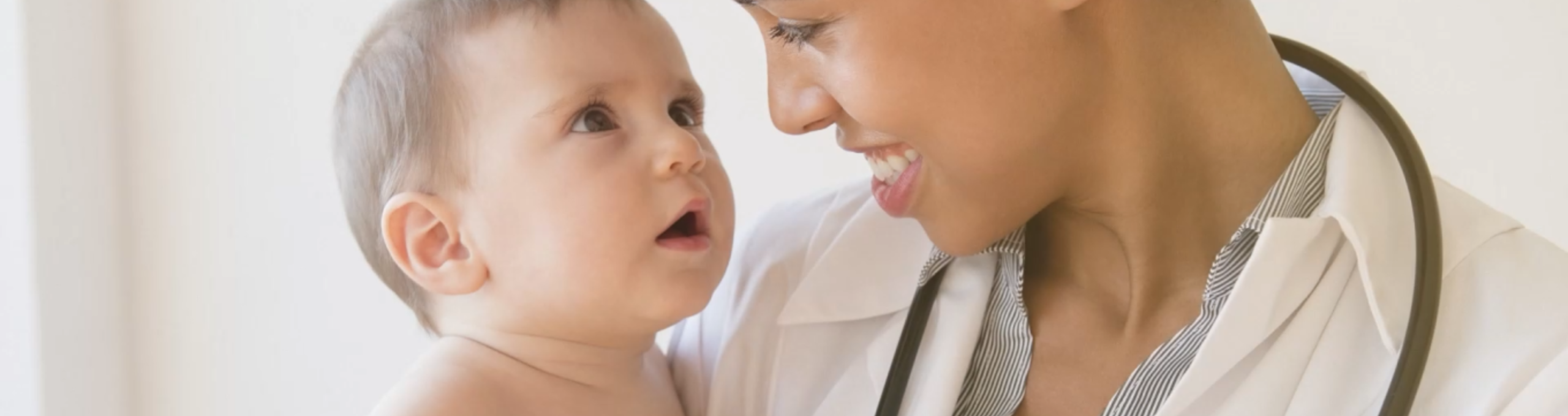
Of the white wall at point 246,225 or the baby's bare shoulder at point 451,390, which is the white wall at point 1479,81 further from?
the white wall at point 246,225

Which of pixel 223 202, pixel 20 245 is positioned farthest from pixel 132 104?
pixel 20 245

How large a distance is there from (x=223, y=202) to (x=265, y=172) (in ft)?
0.33

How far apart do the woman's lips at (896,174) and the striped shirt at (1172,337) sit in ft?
0.44

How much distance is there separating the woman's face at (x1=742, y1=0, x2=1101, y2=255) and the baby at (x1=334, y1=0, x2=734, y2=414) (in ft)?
0.48

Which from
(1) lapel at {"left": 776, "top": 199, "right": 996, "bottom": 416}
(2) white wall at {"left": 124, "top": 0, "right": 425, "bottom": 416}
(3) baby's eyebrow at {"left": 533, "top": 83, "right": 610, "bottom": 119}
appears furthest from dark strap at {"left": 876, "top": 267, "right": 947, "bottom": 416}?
(2) white wall at {"left": 124, "top": 0, "right": 425, "bottom": 416}

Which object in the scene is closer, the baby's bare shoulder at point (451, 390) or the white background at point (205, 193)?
the baby's bare shoulder at point (451, 390)

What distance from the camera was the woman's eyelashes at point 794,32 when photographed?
3.96 ft

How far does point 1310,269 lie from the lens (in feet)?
3.79

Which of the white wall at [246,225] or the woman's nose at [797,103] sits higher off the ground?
the woman's nose at [797,103]

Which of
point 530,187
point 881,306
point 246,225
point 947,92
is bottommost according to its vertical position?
point 246,225

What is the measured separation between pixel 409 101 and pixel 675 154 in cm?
26

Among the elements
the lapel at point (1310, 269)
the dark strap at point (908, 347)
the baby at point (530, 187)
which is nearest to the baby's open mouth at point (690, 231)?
the baby at point (530, 187)

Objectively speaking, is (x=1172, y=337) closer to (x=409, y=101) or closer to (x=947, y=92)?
(x=947, y=92)

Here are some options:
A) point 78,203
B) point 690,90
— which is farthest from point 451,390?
point 78,203
